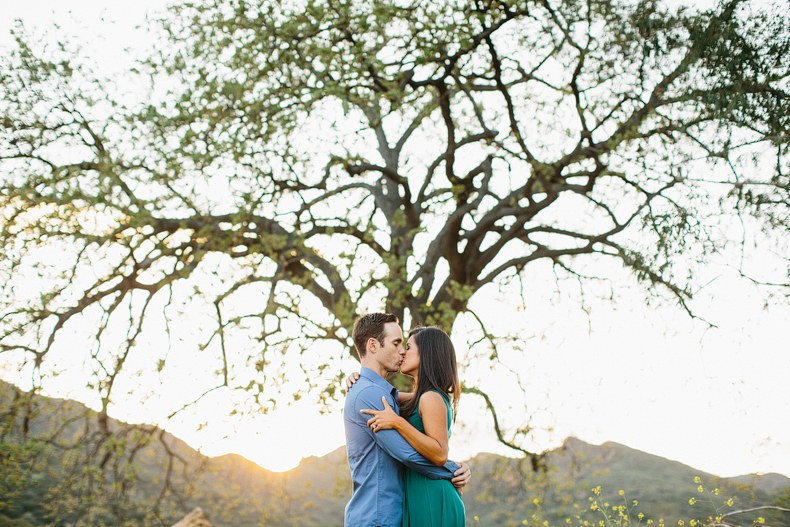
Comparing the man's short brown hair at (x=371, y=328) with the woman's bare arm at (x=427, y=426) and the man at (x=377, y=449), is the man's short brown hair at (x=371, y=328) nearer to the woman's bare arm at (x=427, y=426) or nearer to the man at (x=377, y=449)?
the man at (x=377, y=449)

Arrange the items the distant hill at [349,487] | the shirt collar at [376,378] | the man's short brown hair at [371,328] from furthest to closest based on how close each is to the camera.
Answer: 1. the distant hill at [349,487]
2. the man's short brown hair at [371,328]
3. the shirt collar at [376,378]

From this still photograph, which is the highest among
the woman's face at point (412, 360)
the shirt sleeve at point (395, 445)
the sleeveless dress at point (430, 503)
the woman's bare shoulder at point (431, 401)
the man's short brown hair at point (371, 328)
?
the man's short brown hair at point (371, 328)

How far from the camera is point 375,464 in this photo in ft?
10.4

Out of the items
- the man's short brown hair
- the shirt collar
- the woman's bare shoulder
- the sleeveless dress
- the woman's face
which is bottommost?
the sleeveless dress

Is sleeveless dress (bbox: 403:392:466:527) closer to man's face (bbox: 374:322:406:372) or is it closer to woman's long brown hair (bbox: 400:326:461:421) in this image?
woman's long brown hair (bbox: 400:326:461:421)

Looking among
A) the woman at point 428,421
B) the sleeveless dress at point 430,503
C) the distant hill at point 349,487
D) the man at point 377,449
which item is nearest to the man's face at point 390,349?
the man at point 377,449

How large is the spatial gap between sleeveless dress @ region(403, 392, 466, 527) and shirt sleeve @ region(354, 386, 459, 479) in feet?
0.21

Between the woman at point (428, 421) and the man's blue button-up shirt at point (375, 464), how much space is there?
0.06m

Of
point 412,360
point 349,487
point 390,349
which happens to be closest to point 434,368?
point 412,360

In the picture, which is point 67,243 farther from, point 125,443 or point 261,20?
point 261,20

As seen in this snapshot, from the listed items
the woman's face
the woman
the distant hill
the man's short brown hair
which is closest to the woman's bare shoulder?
the woman

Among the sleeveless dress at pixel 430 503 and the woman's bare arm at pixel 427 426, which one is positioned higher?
the woman's bare arm at pixel 427 426

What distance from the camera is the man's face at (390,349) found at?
3475 millimetres

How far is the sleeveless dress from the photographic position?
3.17 metres
